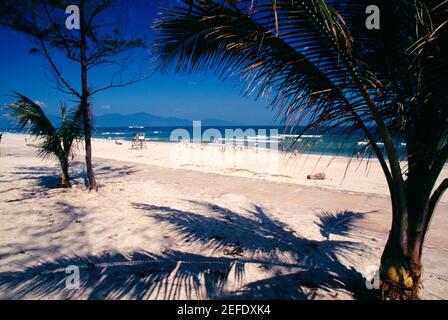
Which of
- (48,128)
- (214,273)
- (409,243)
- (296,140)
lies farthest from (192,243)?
(48,128)

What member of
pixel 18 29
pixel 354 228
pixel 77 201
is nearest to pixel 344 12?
pixel 354 228

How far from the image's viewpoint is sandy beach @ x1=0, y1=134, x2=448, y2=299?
99.0 inches

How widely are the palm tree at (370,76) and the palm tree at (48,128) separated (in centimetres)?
545

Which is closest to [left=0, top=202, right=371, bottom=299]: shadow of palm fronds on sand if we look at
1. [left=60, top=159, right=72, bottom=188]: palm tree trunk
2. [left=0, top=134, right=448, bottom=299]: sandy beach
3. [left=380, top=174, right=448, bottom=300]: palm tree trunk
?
[left=0, top=134, right=448, bottom=299]: sandy beach

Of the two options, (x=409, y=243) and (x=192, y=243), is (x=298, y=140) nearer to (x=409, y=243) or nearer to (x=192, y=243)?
(x=409, y=243)

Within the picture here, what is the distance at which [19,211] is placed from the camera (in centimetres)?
468

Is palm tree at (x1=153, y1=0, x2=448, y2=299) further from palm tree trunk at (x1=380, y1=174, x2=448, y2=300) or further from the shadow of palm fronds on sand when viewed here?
the shadow of palm fronds on sand

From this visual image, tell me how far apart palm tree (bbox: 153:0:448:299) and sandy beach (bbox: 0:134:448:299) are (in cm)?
43

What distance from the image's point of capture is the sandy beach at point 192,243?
99.0 inches

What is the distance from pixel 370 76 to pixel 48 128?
722cm

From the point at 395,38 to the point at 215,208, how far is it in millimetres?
4488

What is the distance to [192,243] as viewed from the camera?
3707 millimetres

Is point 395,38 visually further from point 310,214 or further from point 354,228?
point 310,214
